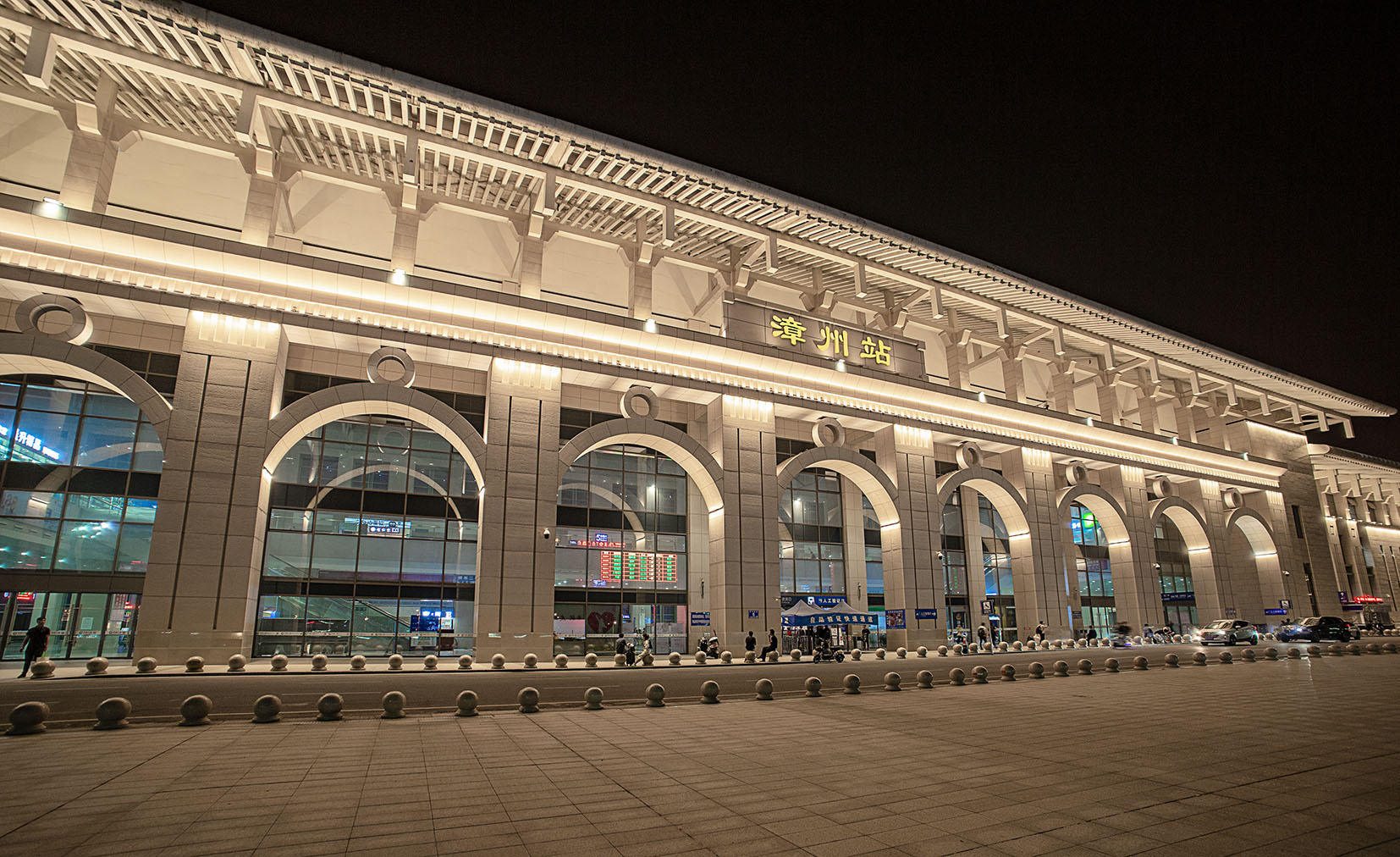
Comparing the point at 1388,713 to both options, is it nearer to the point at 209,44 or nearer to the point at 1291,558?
the point at 209,44

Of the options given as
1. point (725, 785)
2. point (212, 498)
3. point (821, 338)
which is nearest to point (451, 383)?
point (212, 498)

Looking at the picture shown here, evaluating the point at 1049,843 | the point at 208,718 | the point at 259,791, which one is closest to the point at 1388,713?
the point at 1049,843

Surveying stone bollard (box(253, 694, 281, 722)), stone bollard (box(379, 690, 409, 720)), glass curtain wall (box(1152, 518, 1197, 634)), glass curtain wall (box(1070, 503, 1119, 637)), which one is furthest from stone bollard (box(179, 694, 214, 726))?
glass curtain wall (box(1152, 518, 1197, 634))

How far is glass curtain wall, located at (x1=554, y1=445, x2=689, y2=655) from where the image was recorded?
32.5 meters

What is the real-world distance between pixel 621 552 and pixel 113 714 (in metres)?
24.2

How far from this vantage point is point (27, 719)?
9.65 m

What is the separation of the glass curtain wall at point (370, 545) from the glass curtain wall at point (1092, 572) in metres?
39.7

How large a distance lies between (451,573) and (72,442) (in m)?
14.1

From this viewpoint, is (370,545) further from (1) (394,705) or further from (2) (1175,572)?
(2) (1175,572)

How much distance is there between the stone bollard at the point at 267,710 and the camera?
11.1 m

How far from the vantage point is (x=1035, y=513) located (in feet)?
130

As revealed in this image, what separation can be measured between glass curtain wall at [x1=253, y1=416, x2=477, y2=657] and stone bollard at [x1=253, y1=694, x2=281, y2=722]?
17.7 metres

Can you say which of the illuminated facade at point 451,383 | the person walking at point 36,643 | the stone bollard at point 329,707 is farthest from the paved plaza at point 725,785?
the illuminated facade at point 451,383

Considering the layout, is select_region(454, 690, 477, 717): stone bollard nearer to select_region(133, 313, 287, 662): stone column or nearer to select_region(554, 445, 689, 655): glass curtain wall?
select_region(133, 313, 287, 662): stone column
